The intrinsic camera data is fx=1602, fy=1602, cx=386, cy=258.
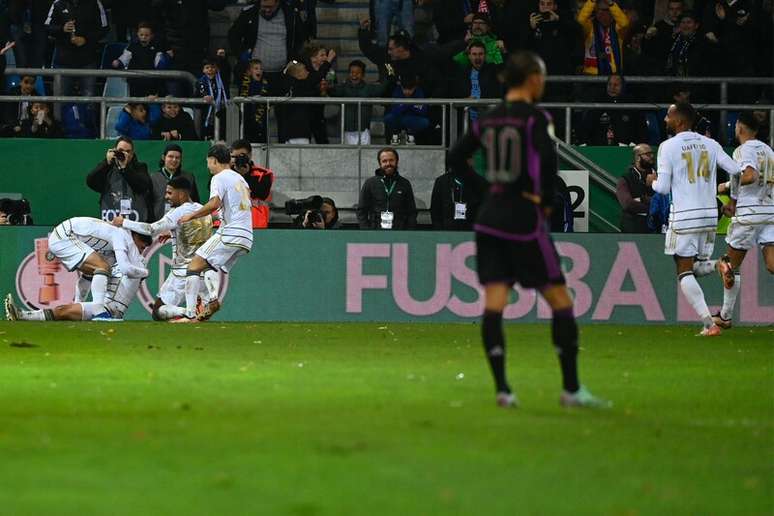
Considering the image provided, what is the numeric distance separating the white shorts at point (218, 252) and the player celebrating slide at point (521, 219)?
992 cm

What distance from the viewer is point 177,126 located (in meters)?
23.3

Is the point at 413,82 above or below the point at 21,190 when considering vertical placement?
above

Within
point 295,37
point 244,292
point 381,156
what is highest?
point 295,37

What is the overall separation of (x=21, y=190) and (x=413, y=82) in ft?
19.3

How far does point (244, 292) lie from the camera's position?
21562 millimetres

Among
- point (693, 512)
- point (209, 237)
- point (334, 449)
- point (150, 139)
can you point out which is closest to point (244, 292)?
point (209, 237)

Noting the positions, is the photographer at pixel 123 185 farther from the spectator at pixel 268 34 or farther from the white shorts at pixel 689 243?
the white shorts at pixel 689 243

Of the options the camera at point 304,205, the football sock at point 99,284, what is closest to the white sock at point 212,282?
the football sock at point 99,284

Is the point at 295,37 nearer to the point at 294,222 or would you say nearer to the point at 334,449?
the point at 294,222

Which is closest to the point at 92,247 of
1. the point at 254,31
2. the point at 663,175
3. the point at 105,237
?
the point at 105,237

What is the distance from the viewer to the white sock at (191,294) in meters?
20.2

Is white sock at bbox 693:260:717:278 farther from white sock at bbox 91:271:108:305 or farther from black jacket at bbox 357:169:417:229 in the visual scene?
white sock at bbox 91:271:108:305

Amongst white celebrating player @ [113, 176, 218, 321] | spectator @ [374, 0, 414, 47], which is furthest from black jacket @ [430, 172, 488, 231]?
spectator @ [374, 0, 414, 47]

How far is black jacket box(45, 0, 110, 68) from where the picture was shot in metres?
24.1
